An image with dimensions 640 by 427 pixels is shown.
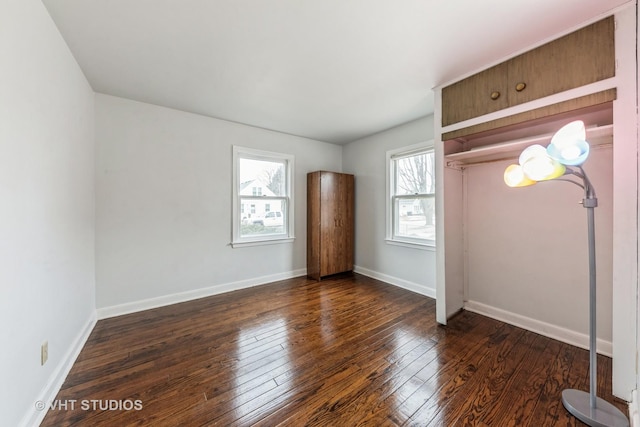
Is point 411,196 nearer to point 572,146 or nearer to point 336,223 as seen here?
point 336,223

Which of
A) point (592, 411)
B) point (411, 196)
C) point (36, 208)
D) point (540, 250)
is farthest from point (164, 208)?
point (540, 250)

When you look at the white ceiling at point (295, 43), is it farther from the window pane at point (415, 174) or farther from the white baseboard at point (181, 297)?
the white baseboard at point (181, 297)

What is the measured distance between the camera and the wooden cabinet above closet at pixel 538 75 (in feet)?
5.37

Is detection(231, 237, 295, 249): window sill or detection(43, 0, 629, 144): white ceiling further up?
detection(43, 0, 629, 144): white ceiling

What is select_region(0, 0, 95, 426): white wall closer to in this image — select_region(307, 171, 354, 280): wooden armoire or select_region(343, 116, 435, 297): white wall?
select_region(307, 171, 354, 280): wooden armoire

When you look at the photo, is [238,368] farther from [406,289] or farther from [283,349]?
[406,289]

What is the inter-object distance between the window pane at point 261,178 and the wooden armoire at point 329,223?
0.52 m

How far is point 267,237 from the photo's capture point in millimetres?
3973

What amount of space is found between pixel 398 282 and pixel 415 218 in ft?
3.40

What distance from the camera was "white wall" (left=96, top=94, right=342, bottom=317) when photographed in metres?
2.76

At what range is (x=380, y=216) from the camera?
4125mm

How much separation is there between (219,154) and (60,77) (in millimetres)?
1743

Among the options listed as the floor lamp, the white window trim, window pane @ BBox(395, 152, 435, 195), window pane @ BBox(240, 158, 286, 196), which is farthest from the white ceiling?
window pane @ BBox(240, 158, 286, 196)

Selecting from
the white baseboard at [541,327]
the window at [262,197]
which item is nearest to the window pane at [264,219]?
the window at [262,197]
